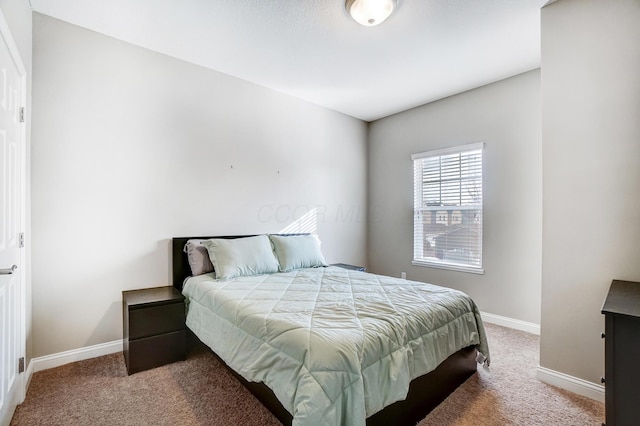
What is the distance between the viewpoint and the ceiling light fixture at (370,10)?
6.90 ft

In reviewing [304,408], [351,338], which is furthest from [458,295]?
[304,408]

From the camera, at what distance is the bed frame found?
1.53m

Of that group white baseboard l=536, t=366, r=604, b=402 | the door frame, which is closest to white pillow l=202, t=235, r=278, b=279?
the door frame

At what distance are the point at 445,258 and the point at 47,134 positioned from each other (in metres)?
4.20

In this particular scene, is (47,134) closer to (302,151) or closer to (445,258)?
(302,151)

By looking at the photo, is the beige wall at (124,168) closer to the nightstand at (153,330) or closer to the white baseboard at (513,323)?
the nightstand at (153,330)

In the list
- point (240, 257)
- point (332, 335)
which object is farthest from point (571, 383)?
point (240, 257)

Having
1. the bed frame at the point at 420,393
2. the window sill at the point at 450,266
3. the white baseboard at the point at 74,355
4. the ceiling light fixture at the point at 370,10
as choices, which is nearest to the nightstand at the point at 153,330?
the white baseboard at the point at 74,355

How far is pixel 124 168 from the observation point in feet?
8.77

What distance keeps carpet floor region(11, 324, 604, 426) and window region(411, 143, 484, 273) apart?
1.49 meters

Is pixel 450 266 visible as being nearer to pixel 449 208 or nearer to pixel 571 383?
Result: pixel 449 208

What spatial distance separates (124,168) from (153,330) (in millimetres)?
1416

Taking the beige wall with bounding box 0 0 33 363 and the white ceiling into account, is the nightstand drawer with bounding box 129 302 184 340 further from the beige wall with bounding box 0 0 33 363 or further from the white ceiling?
the white ceiling

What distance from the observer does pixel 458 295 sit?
223cm
